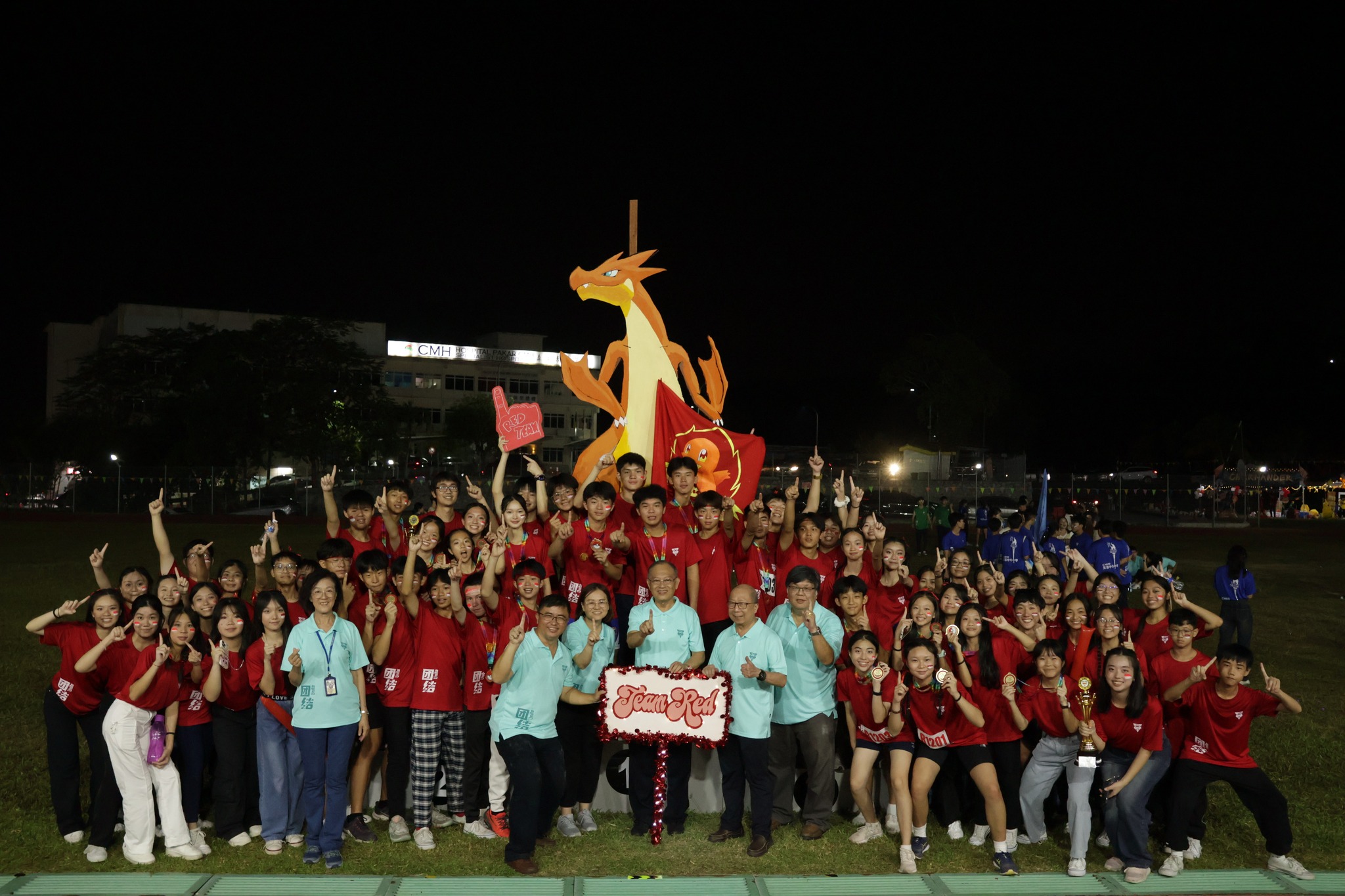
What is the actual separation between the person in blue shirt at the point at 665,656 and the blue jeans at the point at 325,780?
178 cm

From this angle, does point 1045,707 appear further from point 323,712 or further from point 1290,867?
point 323,712

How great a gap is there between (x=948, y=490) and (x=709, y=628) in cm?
2897

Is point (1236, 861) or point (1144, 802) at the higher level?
point (1144, 802)

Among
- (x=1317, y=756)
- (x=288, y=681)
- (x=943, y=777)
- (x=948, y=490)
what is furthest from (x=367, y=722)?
(x=948, y=490)

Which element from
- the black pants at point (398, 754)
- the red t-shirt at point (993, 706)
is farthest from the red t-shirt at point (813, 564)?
the black pants at point (398, 754)

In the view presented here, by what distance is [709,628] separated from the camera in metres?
7.09

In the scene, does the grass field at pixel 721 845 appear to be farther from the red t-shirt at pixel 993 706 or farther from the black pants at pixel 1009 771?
the red t-shirt at pixel 993 706

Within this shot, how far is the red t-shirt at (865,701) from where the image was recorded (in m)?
5.87

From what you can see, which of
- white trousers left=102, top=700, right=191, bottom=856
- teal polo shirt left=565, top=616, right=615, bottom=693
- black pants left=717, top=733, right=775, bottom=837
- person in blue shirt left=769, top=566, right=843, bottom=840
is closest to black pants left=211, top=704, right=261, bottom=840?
white trousers left=102, top=700, right=191, bottom=856

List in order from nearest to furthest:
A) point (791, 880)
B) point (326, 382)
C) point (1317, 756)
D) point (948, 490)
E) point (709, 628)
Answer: point (791, 880), point (709, 628), point (1317, 756), point (948, 490), point (326, 382)

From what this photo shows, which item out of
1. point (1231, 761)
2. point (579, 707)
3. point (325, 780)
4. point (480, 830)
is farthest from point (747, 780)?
point (1231, 761)

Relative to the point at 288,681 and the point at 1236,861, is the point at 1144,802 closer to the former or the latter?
the point at 1236,861

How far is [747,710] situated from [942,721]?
1.18m

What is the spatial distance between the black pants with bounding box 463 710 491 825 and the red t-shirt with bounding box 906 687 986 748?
2.69 m
